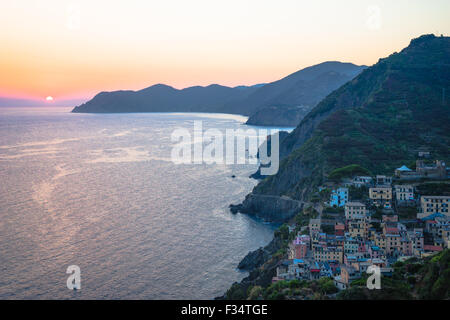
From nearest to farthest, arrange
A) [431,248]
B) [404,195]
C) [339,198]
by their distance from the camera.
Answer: [431,248] < [404,195] < [339,198]

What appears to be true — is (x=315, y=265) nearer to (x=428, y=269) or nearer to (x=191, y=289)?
(x=428, y=269)

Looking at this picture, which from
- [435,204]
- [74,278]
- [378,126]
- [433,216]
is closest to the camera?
[74,278]

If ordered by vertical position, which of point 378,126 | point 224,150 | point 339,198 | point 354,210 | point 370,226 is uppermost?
point 378,126

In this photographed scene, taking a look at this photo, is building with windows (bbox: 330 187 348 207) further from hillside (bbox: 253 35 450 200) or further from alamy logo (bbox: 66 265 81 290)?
alamy logo (bbox: 66 265 81 290)

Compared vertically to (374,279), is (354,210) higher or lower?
higher

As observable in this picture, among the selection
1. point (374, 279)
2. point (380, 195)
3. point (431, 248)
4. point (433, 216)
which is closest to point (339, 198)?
point (380, 195)

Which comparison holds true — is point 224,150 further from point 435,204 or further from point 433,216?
point 433,216

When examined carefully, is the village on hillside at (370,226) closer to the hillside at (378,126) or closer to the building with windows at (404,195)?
the building with windows at (404,195)
